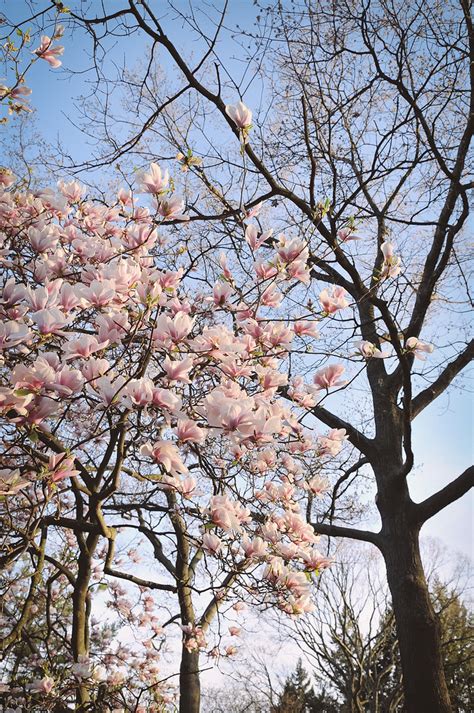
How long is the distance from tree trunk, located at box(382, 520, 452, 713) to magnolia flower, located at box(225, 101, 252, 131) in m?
3.49

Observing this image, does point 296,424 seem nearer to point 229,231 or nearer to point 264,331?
point 264,331

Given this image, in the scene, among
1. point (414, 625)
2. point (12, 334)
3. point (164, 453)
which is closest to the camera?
point (12, 334)

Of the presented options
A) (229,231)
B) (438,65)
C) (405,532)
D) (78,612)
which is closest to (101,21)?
(229,231)

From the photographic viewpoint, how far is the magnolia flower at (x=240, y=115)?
1.87 metres

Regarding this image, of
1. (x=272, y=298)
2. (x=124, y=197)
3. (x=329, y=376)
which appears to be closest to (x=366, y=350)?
(x=329, y=376)

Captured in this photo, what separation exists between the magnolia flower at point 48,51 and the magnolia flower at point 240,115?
1.03 meters

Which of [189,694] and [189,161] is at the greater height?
[189,161]

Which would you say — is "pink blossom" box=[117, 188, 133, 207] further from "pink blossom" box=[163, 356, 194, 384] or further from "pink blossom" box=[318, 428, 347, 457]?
"pink blossom" box=[318, 428, 347, 457]

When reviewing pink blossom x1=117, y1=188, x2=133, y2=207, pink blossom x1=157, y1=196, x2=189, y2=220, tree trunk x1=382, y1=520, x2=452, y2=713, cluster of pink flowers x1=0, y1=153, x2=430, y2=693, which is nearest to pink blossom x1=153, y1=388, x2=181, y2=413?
cluster of pink flowers x1=0, y1=153, x2=430, y2=693

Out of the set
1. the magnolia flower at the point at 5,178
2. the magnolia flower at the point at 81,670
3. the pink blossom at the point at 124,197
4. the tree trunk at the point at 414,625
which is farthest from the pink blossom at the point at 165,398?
the tree trunk at the point at 414,625

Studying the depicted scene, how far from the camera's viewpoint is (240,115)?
6.19 feet

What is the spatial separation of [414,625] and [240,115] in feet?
12.1

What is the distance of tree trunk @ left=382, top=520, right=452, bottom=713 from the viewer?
3.51 metres

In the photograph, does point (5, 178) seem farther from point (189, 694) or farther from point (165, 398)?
point (189, 694)
